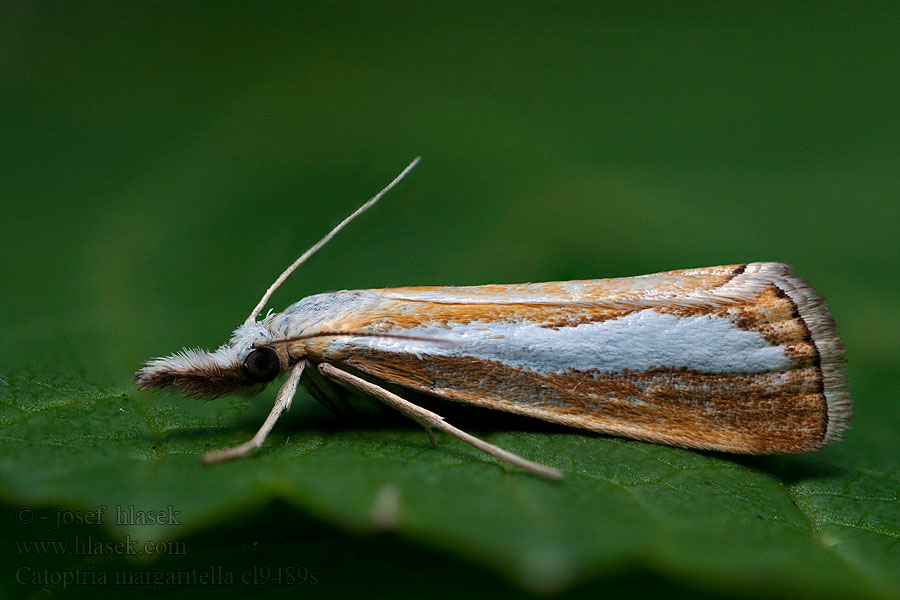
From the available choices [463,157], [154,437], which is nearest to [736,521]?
[154,437]

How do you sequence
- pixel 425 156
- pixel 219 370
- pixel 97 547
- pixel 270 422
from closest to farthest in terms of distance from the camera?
pixel 97 547, pixel 270 422, pixel 219 370, pixel 425 156

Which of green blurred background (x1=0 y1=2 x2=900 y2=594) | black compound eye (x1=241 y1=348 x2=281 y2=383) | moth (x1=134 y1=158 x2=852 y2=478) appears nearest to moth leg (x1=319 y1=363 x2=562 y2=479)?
moth (x1=134 y1=158 x2=852 y2=478)

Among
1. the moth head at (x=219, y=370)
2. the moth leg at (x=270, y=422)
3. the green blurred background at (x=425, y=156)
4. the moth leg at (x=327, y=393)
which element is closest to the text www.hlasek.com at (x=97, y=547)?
the moth leg at (x=270, y=422)

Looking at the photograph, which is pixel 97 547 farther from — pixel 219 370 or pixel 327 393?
pixel 327 393
